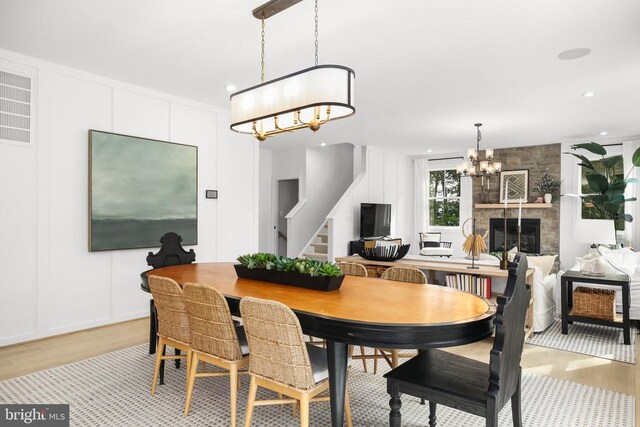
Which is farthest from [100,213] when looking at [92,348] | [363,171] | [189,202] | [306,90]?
[363,171]

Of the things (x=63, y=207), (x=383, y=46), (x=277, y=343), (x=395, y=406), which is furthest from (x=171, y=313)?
(x=383, y=46)

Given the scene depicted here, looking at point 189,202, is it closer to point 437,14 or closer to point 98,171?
point 98,171

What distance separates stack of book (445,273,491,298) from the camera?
4109 mm

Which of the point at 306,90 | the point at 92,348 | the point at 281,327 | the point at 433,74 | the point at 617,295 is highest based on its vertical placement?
the point at 433,74

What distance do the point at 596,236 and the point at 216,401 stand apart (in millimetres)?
4236

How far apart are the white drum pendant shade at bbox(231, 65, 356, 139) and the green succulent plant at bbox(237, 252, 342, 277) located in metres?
0.91

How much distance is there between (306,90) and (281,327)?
1418 mm

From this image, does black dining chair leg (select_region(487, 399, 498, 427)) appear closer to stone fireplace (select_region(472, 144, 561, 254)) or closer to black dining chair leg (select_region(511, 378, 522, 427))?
black dining chair leg (select_region(511, 378, 522, 427))

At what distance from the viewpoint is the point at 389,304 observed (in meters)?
2.04

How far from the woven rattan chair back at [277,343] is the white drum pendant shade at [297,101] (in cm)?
124

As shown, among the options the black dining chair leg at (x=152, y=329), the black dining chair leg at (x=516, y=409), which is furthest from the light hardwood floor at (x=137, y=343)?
the black dining chair leg at (x=516, y=409)

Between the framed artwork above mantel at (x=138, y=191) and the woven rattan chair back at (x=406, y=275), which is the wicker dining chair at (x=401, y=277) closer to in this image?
the woven rattan chair back at (x=406, y=275)

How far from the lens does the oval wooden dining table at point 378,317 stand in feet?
5.52

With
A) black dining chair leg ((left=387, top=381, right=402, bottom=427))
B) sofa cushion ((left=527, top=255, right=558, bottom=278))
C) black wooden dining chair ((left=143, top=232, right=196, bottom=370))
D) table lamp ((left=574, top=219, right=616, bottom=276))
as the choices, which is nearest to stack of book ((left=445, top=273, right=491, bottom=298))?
sofa cushion ((left=527, top=255, right=558, bottom=278))
